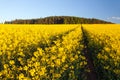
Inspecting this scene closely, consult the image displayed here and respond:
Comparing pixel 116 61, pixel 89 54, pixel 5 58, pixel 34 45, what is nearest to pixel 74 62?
pixel 116 61

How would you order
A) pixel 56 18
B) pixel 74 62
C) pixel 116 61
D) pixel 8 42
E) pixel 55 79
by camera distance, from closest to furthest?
pixel 55 79
pixel 116 61
pixel 74 62
pixel 8 42
pixel 56 18

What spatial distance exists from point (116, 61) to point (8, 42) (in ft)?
16.9

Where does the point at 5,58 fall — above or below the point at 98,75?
above

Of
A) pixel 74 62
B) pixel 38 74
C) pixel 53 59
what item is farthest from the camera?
pixel 74 62

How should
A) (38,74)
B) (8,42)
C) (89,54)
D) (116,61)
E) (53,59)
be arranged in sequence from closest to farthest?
(38,74)
(53,59)
(116,61)
(8,42)
(89,54)

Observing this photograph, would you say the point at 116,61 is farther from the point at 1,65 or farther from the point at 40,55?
the point at 1,65

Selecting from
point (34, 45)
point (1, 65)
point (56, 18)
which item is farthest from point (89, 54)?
Answer: point (56, 18)

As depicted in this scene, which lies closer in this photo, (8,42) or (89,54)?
(8,42)

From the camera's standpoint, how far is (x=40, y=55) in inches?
379

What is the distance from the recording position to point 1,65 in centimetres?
991

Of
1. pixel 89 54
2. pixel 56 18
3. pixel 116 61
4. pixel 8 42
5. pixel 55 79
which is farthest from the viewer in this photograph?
pixel 56 18

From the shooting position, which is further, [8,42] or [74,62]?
[8,42]

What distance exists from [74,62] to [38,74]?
3.47 meters

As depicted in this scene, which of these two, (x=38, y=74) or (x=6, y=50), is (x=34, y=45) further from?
(x=38, y=74)
